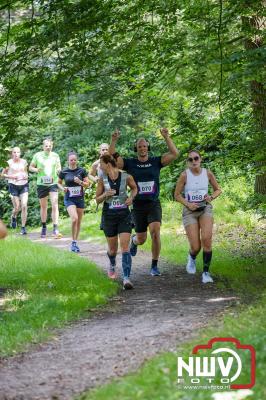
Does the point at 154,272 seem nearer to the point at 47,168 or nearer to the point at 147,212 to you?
the point at 147,212

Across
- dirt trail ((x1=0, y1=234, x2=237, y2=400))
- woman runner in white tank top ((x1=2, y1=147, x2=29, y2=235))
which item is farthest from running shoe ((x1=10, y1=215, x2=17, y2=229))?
dirt trail ((x1=0, y1=234, x2=237, y2=400))

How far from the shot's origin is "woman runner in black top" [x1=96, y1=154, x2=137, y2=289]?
409 inches

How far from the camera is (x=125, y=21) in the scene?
11281 mm

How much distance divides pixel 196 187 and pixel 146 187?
0.85m

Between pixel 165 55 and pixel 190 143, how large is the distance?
1.69 meters

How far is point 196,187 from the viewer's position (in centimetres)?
1073

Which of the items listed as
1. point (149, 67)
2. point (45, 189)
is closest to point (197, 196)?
point (149, 67)

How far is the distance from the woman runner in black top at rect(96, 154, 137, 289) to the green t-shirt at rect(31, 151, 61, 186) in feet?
21.6

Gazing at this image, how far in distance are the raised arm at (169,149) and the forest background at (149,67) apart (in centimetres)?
94

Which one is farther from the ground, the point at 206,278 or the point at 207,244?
the point at 207,244

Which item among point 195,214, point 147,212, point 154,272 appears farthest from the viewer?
point 154,272

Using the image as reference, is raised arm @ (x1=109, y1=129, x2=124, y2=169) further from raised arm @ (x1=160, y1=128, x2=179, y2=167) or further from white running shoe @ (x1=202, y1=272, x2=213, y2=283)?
white running shoe @ (x1=202, y1=272, x2=213, y2=283)

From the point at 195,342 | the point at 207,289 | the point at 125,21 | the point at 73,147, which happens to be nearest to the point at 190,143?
the point at 125,21

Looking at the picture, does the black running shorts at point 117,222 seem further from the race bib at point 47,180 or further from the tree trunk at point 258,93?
the race bib at point 47,180
